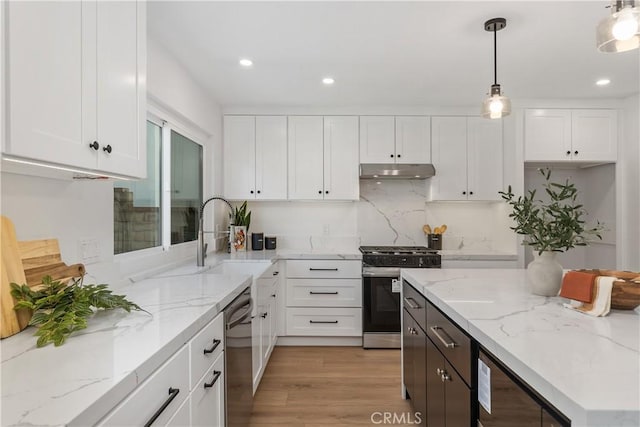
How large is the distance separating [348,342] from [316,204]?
5.05ft

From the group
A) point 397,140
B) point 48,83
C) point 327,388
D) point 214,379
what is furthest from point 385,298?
point 48,83

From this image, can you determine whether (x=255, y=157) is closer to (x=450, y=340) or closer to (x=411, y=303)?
(x=411, y=303)

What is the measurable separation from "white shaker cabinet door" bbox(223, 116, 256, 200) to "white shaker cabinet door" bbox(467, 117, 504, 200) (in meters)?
2.30

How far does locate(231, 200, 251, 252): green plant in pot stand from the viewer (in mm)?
3570

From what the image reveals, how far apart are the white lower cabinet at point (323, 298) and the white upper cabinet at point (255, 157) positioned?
0.89m

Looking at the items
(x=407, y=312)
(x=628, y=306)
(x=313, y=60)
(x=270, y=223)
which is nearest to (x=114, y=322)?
(x=407, y=312)

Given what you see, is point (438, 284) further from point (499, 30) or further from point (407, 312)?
point (499, 30)

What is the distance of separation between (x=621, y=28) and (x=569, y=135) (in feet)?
9.04

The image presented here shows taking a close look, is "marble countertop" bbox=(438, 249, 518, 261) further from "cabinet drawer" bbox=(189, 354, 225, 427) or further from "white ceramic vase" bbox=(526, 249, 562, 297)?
"cabinet drawer" bbox=(189, 354, 225, 427)

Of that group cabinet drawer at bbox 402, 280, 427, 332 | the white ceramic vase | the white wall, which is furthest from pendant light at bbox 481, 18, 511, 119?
the white wall

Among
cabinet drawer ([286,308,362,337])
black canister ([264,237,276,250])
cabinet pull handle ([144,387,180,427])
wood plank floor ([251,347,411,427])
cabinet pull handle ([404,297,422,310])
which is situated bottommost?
wood plank floor ([251,347,411,427])

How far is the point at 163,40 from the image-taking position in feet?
7.39

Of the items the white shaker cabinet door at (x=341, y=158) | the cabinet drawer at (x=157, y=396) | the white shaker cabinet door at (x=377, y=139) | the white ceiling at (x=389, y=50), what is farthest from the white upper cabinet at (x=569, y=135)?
the cabinet drawer at (x=157, y=396)

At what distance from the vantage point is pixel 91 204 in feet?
5.60
